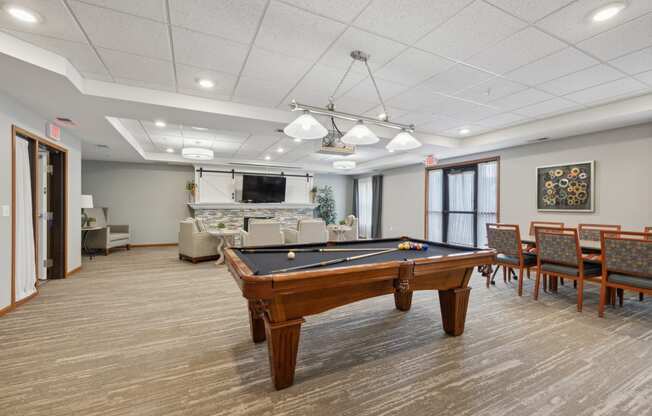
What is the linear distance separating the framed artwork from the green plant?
638 centimetres

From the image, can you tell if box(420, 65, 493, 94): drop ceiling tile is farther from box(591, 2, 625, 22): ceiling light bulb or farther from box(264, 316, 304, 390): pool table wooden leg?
box(264, 316, 304, 390): pool table wooden leg

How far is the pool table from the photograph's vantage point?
182cm

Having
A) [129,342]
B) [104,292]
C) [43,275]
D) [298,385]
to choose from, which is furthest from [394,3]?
[43,275]

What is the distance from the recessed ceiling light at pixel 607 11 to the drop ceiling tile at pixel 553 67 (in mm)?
444

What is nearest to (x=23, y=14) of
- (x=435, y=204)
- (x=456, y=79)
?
(x=456, y=79)

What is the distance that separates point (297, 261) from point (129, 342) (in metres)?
1.65

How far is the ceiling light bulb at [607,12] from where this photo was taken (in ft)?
6.61

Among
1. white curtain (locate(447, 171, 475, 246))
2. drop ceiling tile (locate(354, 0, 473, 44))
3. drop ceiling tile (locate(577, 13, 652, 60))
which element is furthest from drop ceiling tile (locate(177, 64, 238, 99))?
white curtain (locate(447, 171, 475, 246))

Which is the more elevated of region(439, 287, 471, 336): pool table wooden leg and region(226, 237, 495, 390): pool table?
region(226, 237, 495, 390): pool table

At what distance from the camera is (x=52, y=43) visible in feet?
8.13

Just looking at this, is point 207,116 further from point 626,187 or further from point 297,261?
point 626,187

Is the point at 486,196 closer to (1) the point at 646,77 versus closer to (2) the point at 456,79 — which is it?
(1) the point at 646,77

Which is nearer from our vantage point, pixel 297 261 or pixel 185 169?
pixel 297 261

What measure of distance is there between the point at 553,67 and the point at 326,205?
8.03 m
